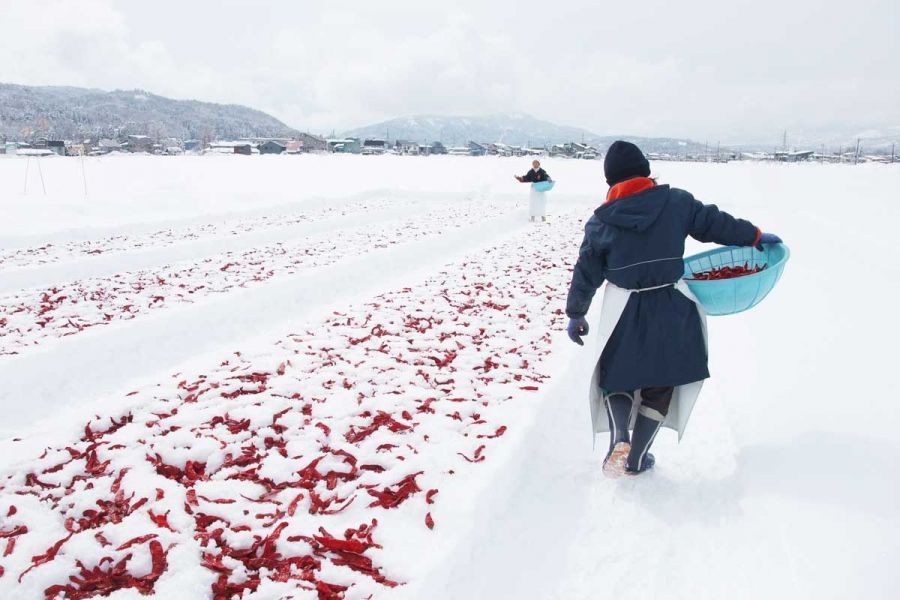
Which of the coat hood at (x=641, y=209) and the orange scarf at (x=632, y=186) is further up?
the orange scarf at (x=632, y=186)

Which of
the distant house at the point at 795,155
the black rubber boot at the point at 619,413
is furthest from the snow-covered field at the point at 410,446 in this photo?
the distant house at the point at 795,155

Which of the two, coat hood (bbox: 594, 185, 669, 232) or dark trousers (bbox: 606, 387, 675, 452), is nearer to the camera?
coat hood (bbox: 594, 185, 669, 232)

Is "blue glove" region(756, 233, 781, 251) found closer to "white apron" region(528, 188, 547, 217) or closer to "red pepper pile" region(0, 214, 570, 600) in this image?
"red pepper pile" region(0, 214, 570, 600)

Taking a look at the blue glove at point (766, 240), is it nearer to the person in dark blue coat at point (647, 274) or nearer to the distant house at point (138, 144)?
the person in dark blue coat at point (647, 274)

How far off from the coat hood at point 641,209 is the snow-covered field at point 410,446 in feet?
6.09

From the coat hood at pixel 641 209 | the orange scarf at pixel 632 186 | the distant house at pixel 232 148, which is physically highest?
the distant house at pixel 232 148

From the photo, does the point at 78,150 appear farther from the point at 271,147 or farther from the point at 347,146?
the point at 271,147

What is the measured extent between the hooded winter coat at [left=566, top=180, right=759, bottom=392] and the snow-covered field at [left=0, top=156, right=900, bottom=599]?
920 mm

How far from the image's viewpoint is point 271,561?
3.37 meters

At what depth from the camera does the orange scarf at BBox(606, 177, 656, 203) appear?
3.73m

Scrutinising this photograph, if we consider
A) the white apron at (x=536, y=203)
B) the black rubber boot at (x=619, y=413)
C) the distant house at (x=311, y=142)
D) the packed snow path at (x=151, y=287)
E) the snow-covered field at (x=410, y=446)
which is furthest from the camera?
the distant house at (x=311, y=142)

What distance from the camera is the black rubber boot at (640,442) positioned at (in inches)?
159

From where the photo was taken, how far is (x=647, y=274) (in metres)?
3.80

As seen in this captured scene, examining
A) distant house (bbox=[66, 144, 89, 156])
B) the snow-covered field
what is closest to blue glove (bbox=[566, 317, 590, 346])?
the snow-covered field
